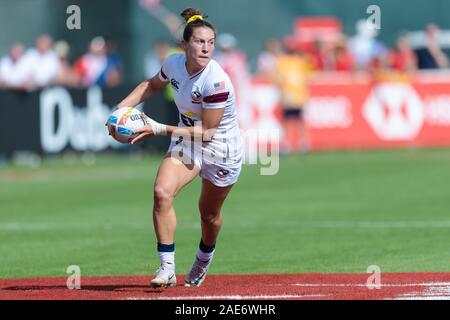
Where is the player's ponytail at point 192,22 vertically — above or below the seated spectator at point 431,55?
above

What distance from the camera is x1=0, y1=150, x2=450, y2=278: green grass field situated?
12.6 meters

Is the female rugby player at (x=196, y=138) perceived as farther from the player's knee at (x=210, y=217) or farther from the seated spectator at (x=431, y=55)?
the seated spectator at (x=431, y=55)

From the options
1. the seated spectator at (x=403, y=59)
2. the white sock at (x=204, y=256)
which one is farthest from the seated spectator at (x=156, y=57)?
the white sock at (x=204, y=256)

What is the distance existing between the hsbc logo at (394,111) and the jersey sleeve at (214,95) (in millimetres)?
18086

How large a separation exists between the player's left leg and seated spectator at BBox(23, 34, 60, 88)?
16.3m

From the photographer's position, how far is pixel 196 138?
34.0ft

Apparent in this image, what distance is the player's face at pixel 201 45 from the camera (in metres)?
10.2

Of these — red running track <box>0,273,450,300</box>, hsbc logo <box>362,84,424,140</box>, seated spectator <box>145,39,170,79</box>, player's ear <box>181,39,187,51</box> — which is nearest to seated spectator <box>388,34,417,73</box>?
hsbc logo <box>362,84,424,140</box>

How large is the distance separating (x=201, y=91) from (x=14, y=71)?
17.6 meters

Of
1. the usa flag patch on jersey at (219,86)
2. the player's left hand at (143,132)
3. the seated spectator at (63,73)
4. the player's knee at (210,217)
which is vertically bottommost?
the player's knee at (210,217)

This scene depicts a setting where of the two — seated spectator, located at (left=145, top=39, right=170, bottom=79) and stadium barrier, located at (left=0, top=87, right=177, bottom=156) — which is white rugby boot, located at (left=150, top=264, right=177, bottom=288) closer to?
stadium barrier, located at (left=0, top=87, right=177, bottom=156)
